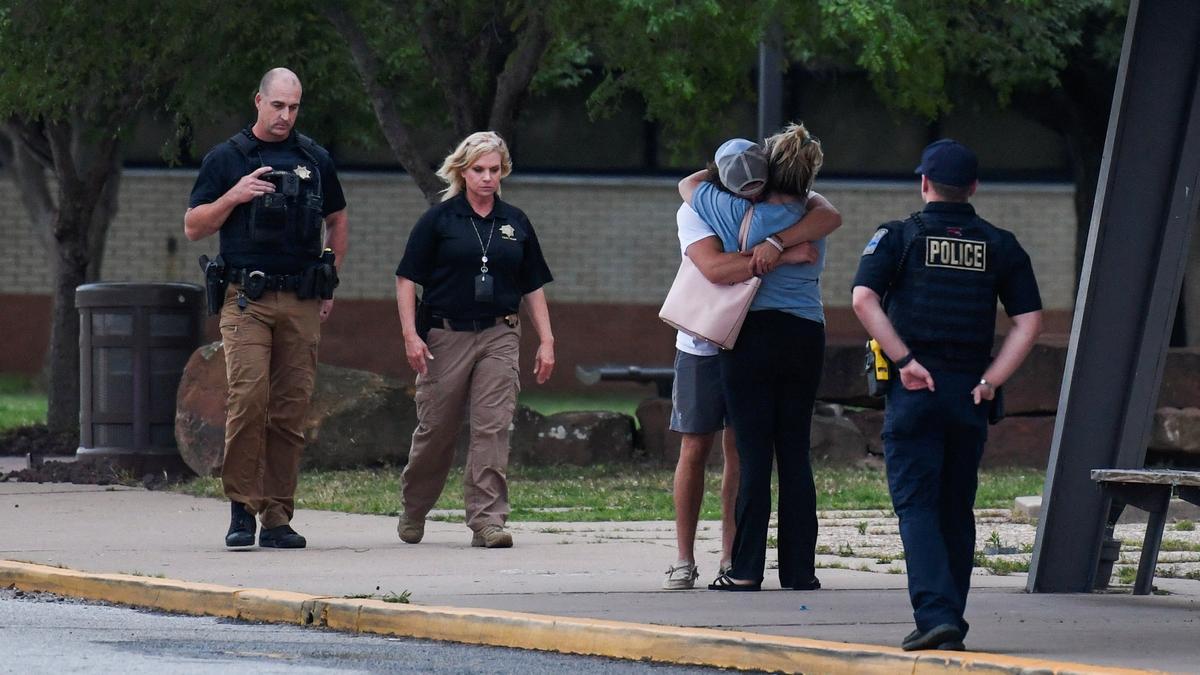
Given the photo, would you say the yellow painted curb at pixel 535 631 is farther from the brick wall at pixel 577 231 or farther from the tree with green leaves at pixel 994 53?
the brick wall at pixel 577 231

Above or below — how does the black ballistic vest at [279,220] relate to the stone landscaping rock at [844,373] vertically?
above

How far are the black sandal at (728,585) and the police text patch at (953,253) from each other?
6.64 ft

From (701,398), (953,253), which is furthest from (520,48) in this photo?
(953,253)

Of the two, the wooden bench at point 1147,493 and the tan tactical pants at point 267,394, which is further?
the tan tactical pants at point 267,394

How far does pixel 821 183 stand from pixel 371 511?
52.7 ft

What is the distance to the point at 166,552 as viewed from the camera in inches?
366

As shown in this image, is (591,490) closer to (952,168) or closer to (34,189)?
(952,168)

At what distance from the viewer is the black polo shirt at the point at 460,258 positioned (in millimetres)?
9508

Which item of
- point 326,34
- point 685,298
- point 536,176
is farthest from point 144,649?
point 536,176

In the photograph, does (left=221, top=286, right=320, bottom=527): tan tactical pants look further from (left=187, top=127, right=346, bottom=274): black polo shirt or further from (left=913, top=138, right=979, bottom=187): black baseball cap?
(left=913, top=138, right=979, bottom=187): black baseball cap

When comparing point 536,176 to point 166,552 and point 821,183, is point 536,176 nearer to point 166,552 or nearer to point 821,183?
point 821,183

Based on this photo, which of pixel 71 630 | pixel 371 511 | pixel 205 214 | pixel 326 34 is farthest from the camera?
pixel 326 34

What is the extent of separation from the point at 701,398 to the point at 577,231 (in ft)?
61.9

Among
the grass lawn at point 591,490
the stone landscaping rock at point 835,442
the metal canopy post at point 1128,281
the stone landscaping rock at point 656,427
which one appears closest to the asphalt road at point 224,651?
the metal canopy post at point 1128,281
